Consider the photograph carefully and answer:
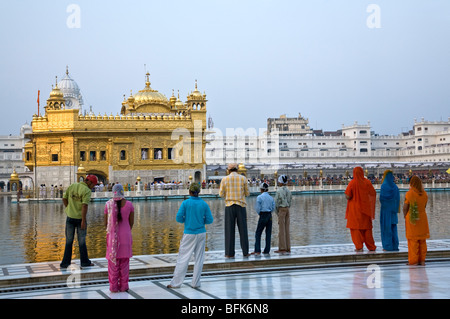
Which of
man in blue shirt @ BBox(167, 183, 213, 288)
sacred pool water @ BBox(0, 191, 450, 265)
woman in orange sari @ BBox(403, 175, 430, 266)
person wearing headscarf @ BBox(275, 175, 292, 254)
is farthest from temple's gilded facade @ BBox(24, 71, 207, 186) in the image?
man in blue shirt @ BBox(167, 183, 213, 288)

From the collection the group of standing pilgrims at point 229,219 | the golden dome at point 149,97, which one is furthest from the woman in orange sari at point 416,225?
the golden dome at point 149,97

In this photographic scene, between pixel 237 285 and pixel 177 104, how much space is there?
146ft

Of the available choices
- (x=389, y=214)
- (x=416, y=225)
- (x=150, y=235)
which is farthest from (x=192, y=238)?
(x=150, y=235)

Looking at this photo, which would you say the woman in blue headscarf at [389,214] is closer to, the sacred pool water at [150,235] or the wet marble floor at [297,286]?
the wet marble floor at [297,286]

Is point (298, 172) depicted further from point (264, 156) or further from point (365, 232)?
Result: point (365, 232)

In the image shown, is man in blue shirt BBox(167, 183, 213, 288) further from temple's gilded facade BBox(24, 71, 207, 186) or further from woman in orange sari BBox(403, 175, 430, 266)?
temple's gilded facade BBox(24, 71, 207, 186)

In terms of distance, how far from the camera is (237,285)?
24.8 feet

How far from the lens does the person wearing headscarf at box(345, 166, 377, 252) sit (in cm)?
1026

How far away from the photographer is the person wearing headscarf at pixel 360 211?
10258mm

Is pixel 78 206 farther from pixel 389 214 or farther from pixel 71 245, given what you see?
pixel 389 214

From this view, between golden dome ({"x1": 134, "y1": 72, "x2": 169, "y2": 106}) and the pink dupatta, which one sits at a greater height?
golden dome ({"x1": 134, "y1": 72, "x2": 169, "y2": 106})

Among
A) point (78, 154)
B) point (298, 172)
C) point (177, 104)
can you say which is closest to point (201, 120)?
point (177, 104)

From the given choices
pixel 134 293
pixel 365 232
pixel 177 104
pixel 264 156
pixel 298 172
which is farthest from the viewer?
pixel 264 156

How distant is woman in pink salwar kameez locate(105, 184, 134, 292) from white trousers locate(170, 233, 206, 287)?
2.01 ft
